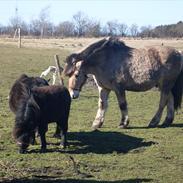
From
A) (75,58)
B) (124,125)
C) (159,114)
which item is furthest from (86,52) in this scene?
(159,114)

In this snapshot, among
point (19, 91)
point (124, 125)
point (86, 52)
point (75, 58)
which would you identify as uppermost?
point (86, 52)

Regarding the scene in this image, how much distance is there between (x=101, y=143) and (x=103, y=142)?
0.39ft

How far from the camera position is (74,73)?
1296 centimetres

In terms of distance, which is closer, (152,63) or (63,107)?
(63,107)

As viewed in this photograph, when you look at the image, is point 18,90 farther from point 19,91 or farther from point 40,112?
point 40,112

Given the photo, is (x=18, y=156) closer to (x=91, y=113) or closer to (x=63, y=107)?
(x=63, y=107)

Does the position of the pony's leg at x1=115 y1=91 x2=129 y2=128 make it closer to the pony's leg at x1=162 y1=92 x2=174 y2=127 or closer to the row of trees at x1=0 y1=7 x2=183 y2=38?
the pony's leg at x1=162 y1=92 x2=174 y2=127

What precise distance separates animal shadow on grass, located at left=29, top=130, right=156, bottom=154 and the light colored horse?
4.41ft

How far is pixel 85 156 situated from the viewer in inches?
380

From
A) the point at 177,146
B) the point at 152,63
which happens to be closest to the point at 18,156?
the point at 177,146

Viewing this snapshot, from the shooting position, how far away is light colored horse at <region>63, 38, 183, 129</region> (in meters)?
13.1

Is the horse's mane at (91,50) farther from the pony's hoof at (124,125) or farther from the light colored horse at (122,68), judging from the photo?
the pony's hoof at (124,125)

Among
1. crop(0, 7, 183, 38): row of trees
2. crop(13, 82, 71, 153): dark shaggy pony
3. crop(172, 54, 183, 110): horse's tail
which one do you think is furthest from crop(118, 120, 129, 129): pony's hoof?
crop(0, 7, 183, 38): row of trees

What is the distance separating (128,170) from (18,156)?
207 cm
